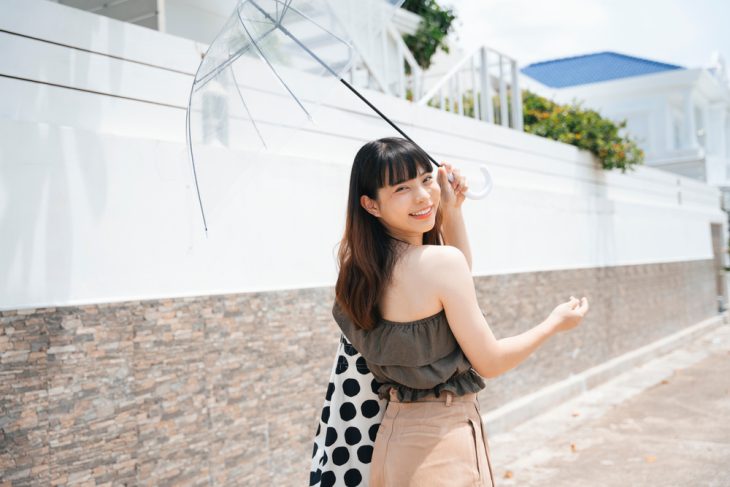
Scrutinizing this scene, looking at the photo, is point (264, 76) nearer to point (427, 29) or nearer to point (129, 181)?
point (129, 181)

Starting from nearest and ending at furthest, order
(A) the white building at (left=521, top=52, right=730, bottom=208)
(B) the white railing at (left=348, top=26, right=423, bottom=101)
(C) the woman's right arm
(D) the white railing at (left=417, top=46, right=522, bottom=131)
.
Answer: (C) the woman's right arm, (B) the white railing at (left=348, top=26, right=423, bottom=101), (D) the white railing at (left=417, top=46, right=522, bottom=131), (A) the white building at (left=521, top=52, right=730, bottom=208)

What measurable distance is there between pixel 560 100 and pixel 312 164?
14.8 m

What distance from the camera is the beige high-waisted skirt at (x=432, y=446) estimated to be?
191 centimetres

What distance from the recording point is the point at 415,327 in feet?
6.36

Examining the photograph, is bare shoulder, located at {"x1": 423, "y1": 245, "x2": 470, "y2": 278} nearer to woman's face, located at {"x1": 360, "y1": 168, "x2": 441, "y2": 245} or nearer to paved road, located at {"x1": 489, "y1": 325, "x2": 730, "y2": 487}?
woman's face, located at {"x1": 360, "y1": 168, "x2": 441, "y2": 245}

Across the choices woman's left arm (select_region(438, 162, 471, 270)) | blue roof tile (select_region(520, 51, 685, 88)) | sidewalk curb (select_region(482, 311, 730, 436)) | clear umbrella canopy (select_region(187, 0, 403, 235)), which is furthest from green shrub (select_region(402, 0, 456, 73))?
blue roof tile (select_region(520, 51, 685, 88))

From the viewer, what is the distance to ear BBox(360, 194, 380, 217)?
2035 mm

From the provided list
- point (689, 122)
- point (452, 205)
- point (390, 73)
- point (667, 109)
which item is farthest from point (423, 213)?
point (667, 109)

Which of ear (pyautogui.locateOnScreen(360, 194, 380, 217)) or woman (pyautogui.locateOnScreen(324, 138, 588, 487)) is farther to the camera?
ear (pyautogui.locateOnScreen(360, 194, 380, 217))

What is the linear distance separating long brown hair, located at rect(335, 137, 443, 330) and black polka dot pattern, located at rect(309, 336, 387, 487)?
0.70 feet

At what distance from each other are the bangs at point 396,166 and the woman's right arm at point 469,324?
0.75 feet

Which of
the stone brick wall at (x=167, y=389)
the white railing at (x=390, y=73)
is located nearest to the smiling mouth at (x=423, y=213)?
the white railing at (x=390, y=73)

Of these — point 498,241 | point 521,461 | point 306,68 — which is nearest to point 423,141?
point 498,241

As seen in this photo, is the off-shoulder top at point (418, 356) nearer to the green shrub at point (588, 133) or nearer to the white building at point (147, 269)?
the white building at point (147, 269)
